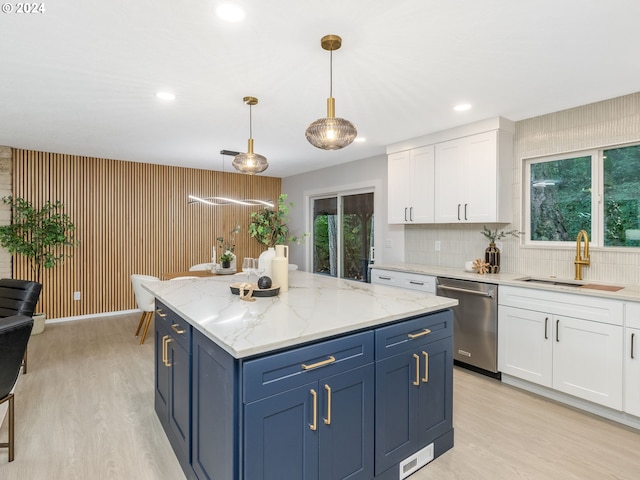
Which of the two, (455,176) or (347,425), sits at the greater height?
(455,176)

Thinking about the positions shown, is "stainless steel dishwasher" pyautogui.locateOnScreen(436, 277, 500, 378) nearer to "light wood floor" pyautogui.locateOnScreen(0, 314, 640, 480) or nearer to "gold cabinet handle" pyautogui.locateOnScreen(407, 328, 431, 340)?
"light wood floor" pyautogui.locateOnScreen(0, 314, 640, 480)

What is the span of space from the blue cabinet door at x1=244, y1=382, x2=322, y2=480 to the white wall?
348cm

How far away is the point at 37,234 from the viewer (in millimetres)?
4633

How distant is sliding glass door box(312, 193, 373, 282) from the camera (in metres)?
5.41

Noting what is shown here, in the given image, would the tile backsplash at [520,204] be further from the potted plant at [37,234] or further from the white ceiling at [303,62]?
the potted plant at [37,234]

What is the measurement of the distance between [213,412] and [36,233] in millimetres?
4637

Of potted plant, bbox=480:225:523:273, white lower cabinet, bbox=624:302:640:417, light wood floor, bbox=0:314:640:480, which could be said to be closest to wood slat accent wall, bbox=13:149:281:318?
light wood floor, bbox=0:314:640:480

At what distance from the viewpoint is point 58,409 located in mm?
2643

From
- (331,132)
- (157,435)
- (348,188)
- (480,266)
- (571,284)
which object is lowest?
(157,435)

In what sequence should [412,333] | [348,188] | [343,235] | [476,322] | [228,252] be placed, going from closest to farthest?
[412,333] → [476,322] → [228,252] → [348,188] → [343,235]

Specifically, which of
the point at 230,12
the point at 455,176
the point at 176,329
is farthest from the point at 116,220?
the point at 455,176

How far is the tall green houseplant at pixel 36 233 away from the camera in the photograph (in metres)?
4.47

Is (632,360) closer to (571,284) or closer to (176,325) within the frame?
(571,284)

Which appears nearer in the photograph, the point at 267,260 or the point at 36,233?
the point at 267,260
